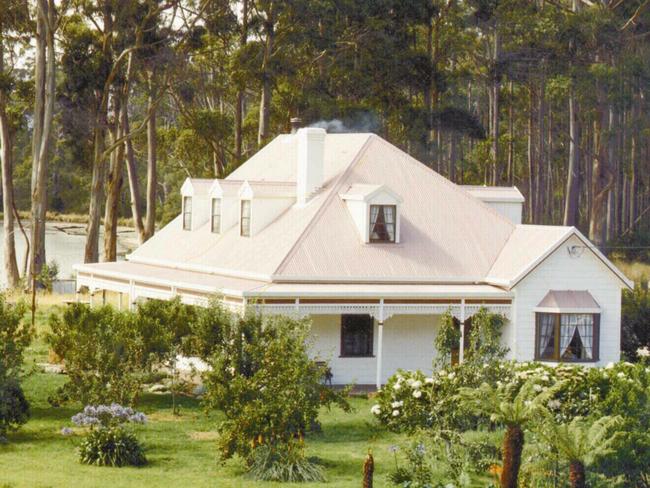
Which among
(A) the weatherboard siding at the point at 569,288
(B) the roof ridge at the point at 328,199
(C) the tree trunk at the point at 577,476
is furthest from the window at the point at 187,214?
(C) the tree trunk at the point at 577,476

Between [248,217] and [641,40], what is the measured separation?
37363 millimetres

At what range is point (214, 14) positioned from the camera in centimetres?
5384

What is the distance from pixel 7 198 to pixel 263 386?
33.8 meters

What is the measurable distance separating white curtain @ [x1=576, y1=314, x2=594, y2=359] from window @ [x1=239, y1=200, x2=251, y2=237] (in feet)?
27.0

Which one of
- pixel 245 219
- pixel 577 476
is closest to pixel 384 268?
pixel 245 219

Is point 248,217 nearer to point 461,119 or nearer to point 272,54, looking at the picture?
point 272,54

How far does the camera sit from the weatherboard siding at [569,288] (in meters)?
30.7

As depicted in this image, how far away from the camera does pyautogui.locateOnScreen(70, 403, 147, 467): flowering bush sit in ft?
64.9

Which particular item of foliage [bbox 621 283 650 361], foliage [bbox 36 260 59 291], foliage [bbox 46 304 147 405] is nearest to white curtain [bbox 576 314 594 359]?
foliage [bbox 621 283 650 361]

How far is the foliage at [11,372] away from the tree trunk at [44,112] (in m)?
23.0

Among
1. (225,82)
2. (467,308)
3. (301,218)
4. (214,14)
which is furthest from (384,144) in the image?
(225,82)

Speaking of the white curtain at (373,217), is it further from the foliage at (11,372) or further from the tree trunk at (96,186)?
the tree trunk at (96,186)

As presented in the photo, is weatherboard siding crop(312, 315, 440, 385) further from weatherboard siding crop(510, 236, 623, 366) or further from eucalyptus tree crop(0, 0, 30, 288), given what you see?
eucalyptus tree crop(0, 0, 30, 288)

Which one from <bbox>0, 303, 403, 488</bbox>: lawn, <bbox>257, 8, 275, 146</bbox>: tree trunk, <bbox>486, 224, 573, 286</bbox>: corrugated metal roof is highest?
<bbox>257, 8, 275, 146</bbox>: tree trunk
